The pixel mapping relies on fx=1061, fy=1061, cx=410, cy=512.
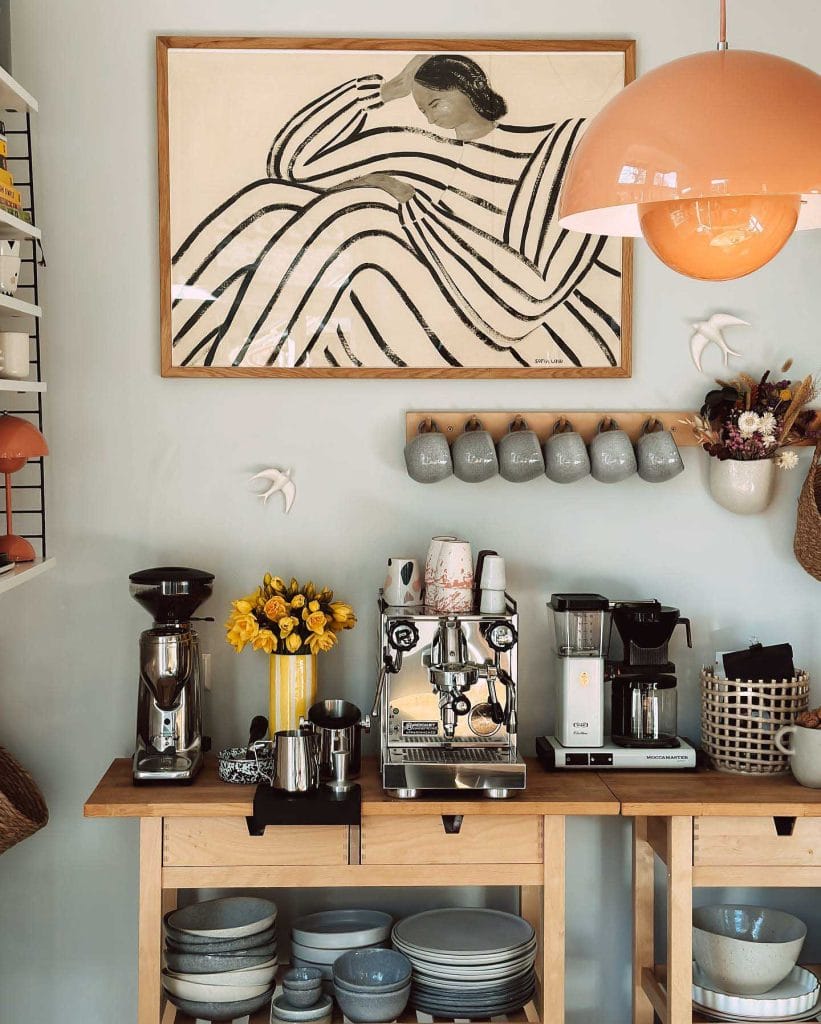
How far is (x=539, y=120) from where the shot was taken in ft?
8.25

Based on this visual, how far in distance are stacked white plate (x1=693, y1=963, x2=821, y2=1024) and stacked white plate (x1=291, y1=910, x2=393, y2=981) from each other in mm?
709

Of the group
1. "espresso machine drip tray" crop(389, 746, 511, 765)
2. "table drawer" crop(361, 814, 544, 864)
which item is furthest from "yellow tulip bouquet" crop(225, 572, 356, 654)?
"table drawer" crop(361, 814, 544, 864)

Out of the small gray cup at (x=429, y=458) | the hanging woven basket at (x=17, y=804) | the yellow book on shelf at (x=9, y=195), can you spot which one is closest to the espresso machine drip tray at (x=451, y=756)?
the small gray cup at (x=429, y=458)

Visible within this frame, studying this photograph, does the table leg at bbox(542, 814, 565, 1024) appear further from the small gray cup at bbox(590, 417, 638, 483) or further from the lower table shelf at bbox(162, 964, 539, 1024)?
the small gray cup at bbox(590, 417, 638, 483)

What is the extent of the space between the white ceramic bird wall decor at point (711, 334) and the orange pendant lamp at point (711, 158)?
132 centimetres

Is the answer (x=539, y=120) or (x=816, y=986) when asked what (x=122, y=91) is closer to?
(x=539, y=120)

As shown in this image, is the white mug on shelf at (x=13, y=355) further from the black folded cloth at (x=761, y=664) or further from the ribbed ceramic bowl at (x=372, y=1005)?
the black folded cloth at (x=761, y=664)

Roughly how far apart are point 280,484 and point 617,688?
93 centimetres

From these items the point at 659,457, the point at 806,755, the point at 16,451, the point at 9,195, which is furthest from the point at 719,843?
the point at 9,195

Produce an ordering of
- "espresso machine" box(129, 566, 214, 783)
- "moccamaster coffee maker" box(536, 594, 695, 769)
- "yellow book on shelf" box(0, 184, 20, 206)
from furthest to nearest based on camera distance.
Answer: "moccamaster coffee maker" box(536, 594, 695, 769) → "espresso machine" box(129, 566, 214, 783) → "yellow book on shelf" box(0, 184, 20, 206)

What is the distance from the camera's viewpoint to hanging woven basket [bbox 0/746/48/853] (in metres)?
2.29

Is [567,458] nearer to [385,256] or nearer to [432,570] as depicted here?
[432,570]

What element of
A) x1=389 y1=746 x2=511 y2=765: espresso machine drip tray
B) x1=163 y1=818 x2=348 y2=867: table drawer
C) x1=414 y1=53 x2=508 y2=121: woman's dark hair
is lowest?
x1=163 y1=818 x2=348 y2=867: table drawer

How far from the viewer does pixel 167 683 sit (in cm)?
231
